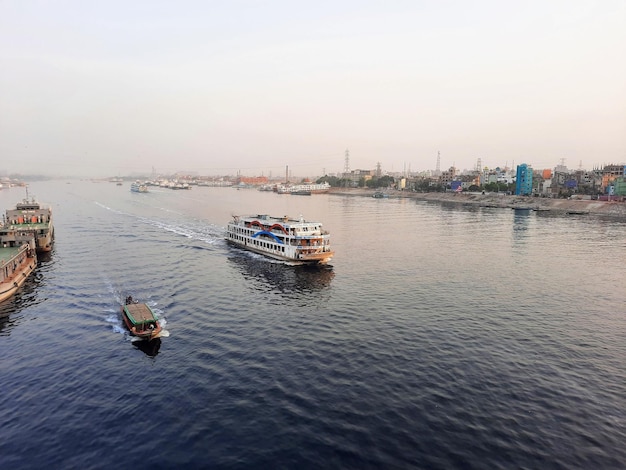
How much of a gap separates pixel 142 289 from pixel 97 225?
86963 mm

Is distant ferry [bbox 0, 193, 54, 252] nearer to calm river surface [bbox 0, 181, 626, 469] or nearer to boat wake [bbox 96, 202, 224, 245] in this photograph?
calm river surface [bbox 0, 181, 626, 469]

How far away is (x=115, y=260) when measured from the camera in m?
85.1

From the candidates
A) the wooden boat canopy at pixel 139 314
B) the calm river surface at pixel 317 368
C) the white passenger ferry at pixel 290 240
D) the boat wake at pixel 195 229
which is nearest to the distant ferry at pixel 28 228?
the calm river surface at pixel 317 368

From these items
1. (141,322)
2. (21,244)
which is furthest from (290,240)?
(21,244)

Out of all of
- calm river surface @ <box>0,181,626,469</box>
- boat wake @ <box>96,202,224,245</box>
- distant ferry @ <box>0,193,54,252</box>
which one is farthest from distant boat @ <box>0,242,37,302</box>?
boat wake @ <box>96,202,224,245</box>

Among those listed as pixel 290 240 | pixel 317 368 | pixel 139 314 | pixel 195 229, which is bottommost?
pixel 317 368

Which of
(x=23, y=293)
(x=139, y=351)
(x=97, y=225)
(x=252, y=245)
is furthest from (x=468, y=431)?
(x=97, y=225)

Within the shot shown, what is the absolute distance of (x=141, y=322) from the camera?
1832 inches

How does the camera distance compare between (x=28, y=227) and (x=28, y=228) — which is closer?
(x=28, y=228)

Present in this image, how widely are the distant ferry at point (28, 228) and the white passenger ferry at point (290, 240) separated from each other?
47517 millimetres

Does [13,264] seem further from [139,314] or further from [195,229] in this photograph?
[195,229]

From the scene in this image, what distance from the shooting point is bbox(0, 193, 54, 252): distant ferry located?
83000 mm

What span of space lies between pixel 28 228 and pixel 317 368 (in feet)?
286

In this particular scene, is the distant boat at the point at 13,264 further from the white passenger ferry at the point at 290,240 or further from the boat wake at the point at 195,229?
the white passenger ferry at the point at 290,240
